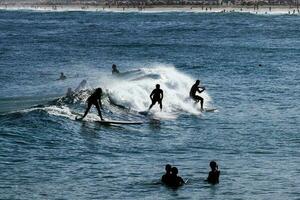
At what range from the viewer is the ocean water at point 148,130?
25469mm

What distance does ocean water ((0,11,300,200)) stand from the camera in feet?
83.6

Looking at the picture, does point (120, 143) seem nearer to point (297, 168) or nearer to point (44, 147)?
point (44, 147)

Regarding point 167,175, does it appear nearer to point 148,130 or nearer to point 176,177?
point 176,177

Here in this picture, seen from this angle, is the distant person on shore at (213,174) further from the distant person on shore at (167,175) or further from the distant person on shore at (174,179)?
the distant person on shore at (167,175)

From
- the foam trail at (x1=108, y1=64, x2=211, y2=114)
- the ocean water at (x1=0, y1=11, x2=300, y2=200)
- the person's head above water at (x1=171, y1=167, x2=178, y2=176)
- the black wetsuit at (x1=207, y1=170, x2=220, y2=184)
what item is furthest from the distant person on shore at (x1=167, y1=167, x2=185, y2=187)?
the foam trail at (x1=108, y1=64, x2=211, y2=114)

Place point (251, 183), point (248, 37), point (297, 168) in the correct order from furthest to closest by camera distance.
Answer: point (248, 37) < point (297, 168) < point (251, 183)

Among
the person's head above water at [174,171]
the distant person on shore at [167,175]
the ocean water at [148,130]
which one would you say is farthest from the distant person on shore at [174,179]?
the ocean water at [148,130]

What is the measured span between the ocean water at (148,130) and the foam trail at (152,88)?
0.23 ft

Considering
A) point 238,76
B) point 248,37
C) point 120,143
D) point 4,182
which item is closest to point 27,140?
point 120,143

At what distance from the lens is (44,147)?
30.2 m

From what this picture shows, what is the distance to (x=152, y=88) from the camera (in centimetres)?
4544

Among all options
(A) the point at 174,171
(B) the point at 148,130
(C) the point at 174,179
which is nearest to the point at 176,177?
(C) the point at 174,179

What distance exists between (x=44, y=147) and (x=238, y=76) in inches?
1134

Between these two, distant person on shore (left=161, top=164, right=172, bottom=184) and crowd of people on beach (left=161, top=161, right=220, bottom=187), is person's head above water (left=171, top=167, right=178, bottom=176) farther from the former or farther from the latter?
distant person on shore (left=161, top=164, right=172, bottom=184)
